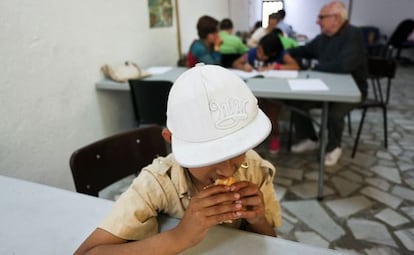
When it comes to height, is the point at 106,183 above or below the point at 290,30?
below

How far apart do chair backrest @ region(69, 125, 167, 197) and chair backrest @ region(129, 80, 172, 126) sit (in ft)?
2.37

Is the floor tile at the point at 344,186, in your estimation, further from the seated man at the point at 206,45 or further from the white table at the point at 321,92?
the seated man at the point at 206,45

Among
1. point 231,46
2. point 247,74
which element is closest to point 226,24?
point 231,46

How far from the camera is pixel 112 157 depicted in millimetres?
1205

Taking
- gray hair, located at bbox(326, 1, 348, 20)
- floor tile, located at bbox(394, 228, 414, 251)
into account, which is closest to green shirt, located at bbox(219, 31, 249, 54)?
gray hair, located at bbox(326, 1, 348, 20)

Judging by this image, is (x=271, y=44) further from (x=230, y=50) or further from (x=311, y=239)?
(x=311, y=239)

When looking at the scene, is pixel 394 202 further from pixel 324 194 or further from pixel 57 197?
pixel 57 197

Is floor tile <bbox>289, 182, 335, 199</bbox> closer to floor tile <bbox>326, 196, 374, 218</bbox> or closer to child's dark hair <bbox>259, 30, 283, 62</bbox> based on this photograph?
floor tile <bbox>326, 196, 374, 218</bbox>

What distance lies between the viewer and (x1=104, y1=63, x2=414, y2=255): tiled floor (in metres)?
1.73

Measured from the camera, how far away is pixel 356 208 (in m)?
1.99

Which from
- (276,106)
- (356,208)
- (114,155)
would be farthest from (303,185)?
(114,155)

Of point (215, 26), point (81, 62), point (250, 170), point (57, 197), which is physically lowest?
point (57, 197)

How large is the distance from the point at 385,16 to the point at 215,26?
18.3 ft

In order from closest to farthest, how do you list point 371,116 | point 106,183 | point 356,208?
point 106,183, point 356,208, point 371,116
